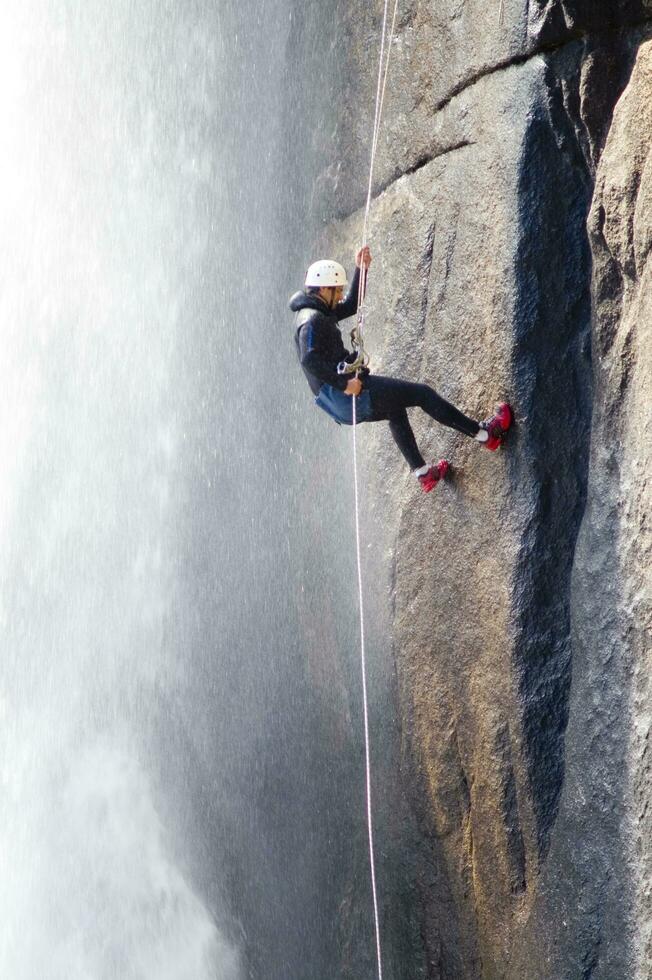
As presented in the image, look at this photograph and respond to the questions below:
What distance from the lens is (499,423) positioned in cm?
620

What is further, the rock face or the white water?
the white water

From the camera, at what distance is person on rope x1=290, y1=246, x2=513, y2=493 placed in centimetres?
627

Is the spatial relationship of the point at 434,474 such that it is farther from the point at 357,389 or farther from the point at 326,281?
the point at 326,281

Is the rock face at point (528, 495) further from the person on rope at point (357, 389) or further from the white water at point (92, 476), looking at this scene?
the white water at point (92, 476)

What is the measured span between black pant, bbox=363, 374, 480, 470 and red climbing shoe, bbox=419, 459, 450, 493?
9 cm

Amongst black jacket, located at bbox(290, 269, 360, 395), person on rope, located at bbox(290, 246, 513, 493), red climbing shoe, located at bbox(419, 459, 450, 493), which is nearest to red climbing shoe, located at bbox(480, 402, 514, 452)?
person on rope, located at bbox(290, 246, 513, 493)

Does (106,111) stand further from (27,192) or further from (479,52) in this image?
(479,52)

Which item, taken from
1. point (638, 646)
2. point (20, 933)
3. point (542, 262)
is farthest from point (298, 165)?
point (20, 933)

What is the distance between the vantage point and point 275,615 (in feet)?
31.5

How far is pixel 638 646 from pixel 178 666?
243 inches

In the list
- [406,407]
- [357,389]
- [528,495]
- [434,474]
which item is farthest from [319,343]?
[528,495]

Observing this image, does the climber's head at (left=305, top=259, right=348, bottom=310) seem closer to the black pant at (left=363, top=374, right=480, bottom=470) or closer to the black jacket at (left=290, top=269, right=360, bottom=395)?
the black jacket at (left=290, top=269, right=360, bottom=395)

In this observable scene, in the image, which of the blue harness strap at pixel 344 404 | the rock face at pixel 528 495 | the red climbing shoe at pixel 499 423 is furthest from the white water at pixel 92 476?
the red climbing shoe at pixel 499 423

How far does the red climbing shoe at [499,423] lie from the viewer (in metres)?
6.20
